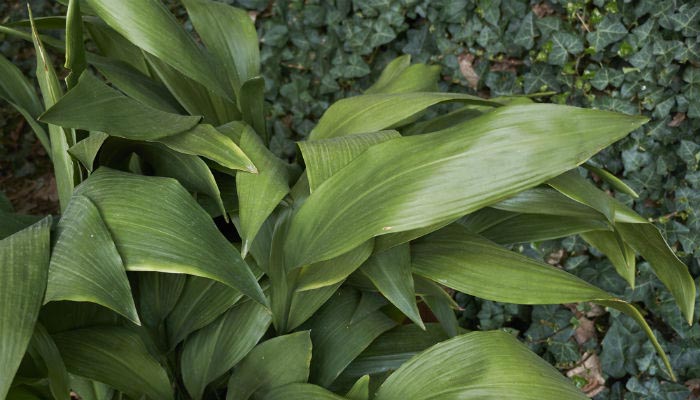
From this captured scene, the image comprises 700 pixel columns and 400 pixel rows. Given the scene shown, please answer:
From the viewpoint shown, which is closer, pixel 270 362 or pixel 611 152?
pixel 270 362

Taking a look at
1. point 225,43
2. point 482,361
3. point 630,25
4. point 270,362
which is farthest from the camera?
point 630,25

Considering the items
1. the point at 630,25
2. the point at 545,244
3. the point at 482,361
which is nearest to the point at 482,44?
the point at 630,25

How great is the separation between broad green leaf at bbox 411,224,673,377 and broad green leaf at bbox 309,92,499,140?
19 centimetres

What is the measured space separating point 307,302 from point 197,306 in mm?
151

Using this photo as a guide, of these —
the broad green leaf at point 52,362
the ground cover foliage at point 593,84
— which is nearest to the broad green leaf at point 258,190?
the broad green leaf at point 52,362

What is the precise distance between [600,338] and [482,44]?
0.79 m

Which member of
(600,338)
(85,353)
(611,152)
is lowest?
(600,338)

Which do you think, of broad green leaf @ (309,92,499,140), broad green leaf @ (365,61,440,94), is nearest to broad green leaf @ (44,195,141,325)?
broad green leaf @ (309,92,499,140)

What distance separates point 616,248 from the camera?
3.59 feet

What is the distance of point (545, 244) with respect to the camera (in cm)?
162

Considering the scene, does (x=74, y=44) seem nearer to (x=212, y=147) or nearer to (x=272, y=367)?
(x=212, y=147)

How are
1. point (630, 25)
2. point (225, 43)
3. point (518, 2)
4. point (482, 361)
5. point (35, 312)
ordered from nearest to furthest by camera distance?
point (35, 312) < point (482, 361) < point (225, 43) < point (630, 25) < point (518, 2)

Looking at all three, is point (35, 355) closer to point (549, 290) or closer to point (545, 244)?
point (549, 290)

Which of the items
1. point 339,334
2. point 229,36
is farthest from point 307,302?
point 229,36
